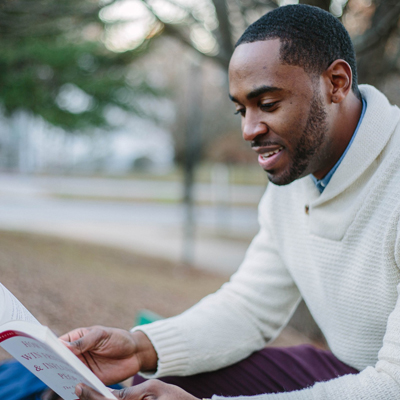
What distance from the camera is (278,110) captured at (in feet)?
5.51

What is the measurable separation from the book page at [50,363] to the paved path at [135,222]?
5.76 m

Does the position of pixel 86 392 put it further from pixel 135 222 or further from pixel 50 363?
pixel 135 222

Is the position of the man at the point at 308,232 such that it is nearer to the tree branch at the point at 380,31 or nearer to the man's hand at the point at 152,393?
the man's hand at the point at 152,393

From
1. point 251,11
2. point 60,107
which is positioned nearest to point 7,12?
point 251,11

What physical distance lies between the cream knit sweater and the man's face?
0.13 m

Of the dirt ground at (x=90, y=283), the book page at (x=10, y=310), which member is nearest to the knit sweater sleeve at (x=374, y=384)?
the book page at (x=10, y=310)

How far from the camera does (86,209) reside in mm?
13055

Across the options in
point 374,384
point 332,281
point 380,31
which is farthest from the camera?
point 380,31

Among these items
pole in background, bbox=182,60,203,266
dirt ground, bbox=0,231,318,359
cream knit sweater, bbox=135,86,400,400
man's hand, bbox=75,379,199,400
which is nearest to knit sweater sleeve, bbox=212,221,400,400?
cream knit sweater, bbox=135,86,400,400

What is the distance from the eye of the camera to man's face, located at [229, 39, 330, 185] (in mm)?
1640

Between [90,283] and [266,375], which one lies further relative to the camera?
[90,283]

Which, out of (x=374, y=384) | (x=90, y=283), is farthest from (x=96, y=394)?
(x=90, y=283)

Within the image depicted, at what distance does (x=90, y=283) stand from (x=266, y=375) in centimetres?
317

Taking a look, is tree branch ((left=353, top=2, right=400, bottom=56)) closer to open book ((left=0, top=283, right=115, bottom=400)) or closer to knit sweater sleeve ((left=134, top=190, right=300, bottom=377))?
knit sweater sleeve ((left=134, top=190, right=300, bottom=377))
